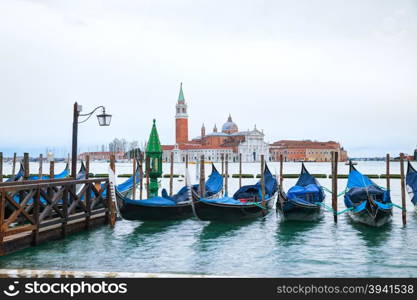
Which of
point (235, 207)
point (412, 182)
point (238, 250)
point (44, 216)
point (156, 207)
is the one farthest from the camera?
point (412, 182)

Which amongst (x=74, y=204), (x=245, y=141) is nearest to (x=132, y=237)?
(x=74, y=204)

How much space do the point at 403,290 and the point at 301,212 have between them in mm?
5146

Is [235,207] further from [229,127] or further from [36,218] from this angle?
[229,127]

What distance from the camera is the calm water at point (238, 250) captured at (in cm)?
534

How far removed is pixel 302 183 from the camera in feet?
40.0

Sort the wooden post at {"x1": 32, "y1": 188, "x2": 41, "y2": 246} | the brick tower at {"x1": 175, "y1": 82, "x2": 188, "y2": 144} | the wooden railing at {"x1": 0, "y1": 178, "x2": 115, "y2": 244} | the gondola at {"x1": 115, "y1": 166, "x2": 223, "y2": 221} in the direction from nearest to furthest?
the wooden railing at {"x1": 0, "y1": 178, "x2": 115, "y2": 244} → the wooden post at {"x1": 32, "y1": 188, "x2": 41, "y2": 246} → the gondola at {"x1": 115, "y1": 166, "x2": 223, "y2": 221} → the brick tower at {"x1": 175, "y1": 82, "x2": 188, "y2": 144}

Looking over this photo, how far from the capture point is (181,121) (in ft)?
276

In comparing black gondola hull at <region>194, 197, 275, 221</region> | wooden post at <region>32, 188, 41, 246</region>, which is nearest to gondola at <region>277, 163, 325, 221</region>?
black gondola hull at <region>194, 197, 275, 221</region>

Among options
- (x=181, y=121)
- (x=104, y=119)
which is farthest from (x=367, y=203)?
(x=181, y=121)

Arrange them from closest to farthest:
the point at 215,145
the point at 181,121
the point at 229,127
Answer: the point at 181,121 → the point at 215,145 → the point at 229,127

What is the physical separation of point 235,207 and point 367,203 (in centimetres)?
255

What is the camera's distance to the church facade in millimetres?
82812

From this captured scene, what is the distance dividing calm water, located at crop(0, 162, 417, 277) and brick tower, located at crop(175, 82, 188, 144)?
75.0m

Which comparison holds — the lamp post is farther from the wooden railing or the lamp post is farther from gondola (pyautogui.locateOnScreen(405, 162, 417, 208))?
gondola (pyautogui.locateOnScreen(405, 162, 417, 208))
